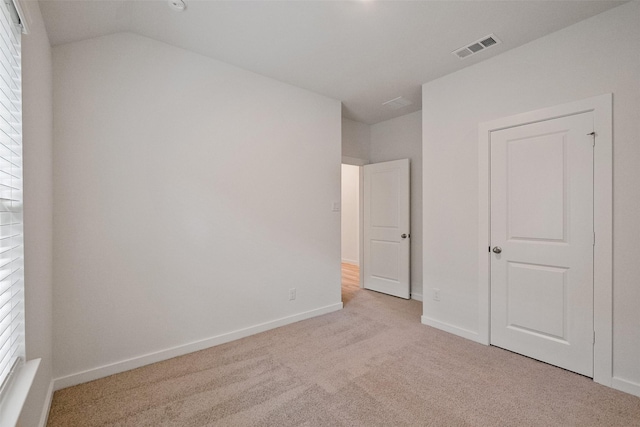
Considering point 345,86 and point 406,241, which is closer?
point 345,86

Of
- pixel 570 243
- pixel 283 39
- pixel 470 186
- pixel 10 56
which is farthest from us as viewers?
pixel 470 186

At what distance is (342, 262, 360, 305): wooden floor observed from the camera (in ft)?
13.9

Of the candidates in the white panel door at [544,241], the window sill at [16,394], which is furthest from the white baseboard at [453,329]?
the window sill at [16,394]

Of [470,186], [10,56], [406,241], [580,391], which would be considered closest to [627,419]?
[580,391]

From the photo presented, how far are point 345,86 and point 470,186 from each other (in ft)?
5.79

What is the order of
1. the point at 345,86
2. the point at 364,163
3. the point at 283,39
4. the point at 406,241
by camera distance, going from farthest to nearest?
the point at 364,163
the point at 406,241
the point at 345,86
the point at 283,39

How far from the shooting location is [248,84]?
2.93 metres

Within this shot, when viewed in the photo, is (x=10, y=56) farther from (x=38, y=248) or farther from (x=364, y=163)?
(x=364, y=163)

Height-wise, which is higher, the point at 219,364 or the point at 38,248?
the point at 38,248

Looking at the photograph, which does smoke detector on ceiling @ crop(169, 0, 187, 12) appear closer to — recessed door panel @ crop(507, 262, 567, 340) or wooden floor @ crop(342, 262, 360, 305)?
recessed door panel @ crop(507, 262, 567, 340)

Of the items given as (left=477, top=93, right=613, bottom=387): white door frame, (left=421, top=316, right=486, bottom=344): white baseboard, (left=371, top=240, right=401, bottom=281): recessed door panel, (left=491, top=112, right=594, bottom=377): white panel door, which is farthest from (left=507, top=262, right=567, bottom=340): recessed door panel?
(left=371, top=240, right=401, bottom=281): recessed door panel

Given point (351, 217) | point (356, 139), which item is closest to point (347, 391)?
point (356, 139)

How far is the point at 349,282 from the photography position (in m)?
5.16

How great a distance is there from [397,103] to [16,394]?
4115mm
